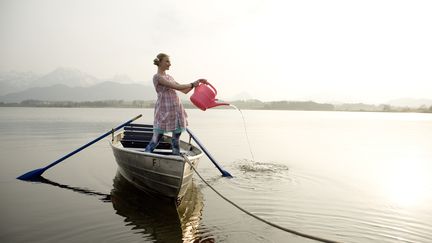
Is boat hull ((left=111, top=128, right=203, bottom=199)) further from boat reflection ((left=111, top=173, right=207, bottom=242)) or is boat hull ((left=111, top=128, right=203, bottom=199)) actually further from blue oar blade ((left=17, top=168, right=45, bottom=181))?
blue oar blade ((left=17, top=168, right=45, bottom=181))

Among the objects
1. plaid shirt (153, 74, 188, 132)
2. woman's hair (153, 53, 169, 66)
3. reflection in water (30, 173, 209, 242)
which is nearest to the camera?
reflection in water (30, 173, 209, 242)

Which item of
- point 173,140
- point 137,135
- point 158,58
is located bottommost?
point 137,135

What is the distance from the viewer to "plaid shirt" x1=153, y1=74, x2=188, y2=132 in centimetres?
777

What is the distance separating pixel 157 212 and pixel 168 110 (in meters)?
2.42

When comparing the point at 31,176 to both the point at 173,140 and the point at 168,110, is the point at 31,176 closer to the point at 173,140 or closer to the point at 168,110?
the point at 173,140

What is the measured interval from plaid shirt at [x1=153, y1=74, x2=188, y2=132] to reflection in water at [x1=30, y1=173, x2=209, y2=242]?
1.95 metres

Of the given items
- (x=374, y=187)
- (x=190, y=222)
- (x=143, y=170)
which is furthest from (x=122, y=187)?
(x=374, y=187)

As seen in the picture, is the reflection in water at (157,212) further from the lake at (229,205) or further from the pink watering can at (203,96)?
the pink watering can at (203,96)

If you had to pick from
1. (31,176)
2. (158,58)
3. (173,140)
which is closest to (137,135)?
(31,176)

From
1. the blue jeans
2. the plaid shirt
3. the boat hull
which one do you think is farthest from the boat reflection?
the plaid shirt

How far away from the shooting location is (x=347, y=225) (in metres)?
7.59

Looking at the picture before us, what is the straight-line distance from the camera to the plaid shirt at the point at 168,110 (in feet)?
25.5

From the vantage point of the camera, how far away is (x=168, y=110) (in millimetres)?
7828

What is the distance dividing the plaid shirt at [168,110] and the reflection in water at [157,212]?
195 centimetres
